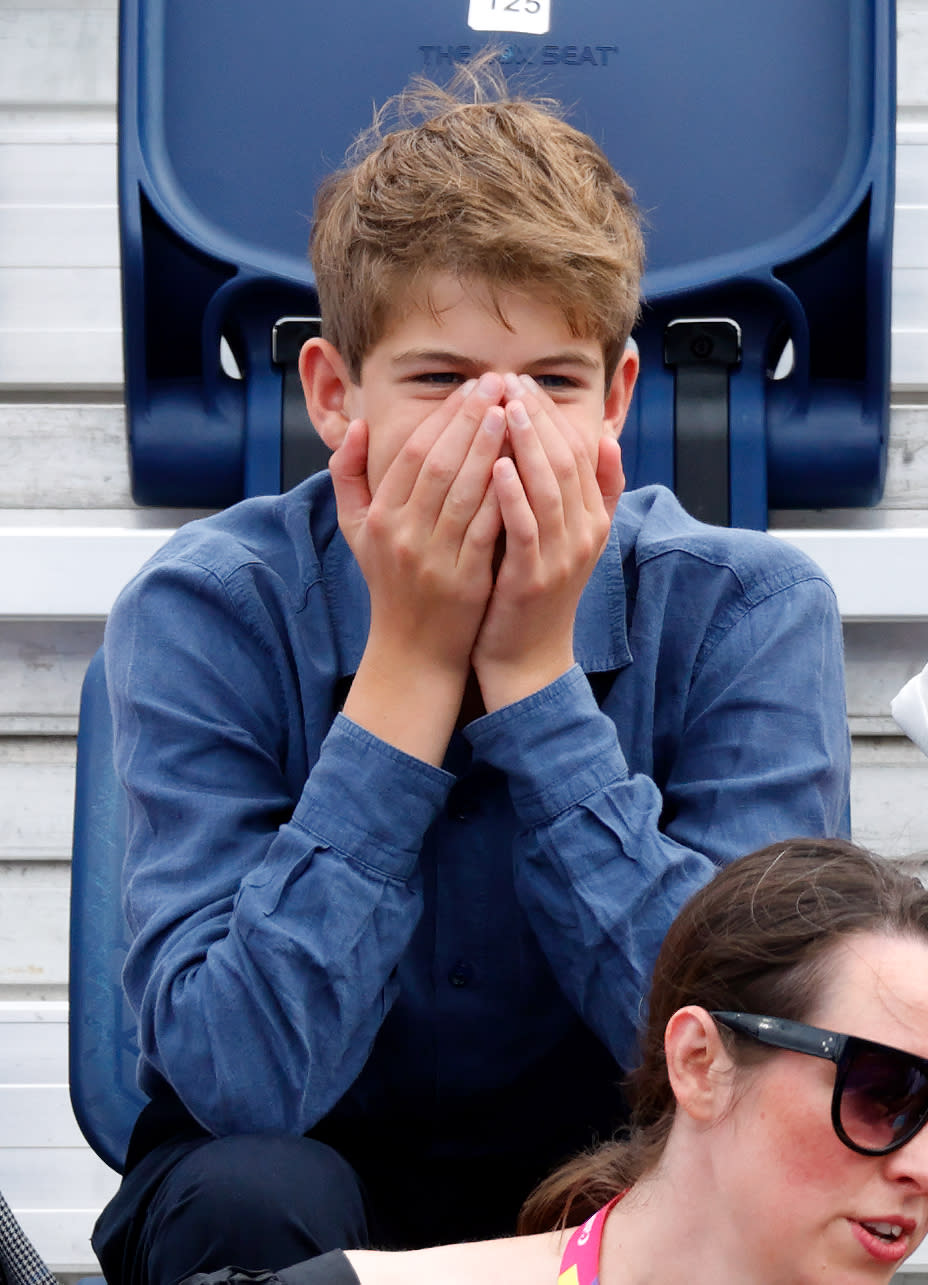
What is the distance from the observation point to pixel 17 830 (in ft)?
6.60

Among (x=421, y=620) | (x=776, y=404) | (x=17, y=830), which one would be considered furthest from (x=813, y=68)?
(x=17, y=830)

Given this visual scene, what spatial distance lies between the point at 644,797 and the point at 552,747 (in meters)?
0.07

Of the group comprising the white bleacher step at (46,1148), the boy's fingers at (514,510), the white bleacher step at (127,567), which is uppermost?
the boy's fingers at (514,510)

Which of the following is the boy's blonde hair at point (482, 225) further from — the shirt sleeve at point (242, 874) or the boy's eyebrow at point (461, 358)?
the shirt sleeve at point (242, 874)

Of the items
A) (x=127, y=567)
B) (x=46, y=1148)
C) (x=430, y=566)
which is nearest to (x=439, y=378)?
(x=430, y=566)

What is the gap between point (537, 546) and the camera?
111 cm

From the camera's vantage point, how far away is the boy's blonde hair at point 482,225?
1117 mm

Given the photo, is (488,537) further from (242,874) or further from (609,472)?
(242,874)

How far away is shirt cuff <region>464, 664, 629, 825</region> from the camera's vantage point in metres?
1.09

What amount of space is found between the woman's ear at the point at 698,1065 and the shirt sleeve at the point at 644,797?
164 mm

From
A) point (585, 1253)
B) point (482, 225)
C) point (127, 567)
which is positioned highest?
point (482, 225)

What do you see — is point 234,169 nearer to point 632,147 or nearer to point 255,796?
point 632,147

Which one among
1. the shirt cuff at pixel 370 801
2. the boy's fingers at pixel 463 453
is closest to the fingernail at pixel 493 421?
the boy's fingers at pixel 463 453

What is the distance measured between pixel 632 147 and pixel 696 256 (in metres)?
0.13
